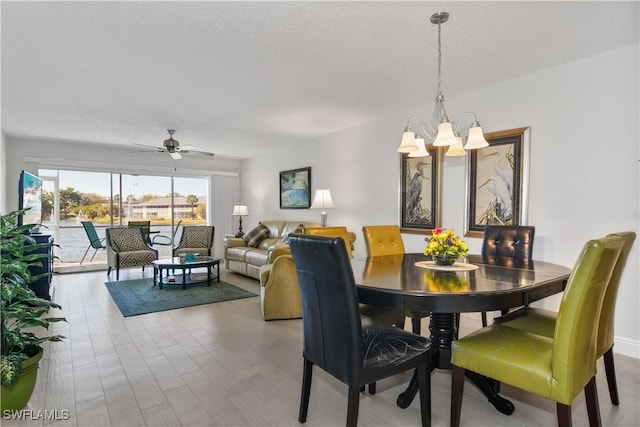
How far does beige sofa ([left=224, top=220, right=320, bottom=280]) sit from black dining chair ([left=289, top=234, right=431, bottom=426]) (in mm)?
3557

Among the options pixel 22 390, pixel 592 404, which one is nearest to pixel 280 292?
pixel 22 390

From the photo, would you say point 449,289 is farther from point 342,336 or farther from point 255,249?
point 255,249

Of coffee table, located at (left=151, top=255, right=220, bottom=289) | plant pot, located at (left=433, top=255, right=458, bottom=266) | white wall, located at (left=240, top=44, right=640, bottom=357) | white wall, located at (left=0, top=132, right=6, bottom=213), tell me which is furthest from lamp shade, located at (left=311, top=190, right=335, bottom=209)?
white wall, located at (left=0, top=132, right=6, bottom=213)

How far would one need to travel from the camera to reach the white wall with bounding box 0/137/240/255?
19.6ft

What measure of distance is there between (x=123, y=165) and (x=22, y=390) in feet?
19.2

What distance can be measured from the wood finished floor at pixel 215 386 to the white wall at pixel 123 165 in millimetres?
4098

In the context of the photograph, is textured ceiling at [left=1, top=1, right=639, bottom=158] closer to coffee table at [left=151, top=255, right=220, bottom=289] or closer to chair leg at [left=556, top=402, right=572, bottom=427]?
coffee table at [left=151, top=255, right=220, bottom=289]

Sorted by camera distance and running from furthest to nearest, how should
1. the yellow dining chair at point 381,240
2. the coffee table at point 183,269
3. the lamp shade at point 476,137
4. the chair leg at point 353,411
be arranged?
1. the coffee table at point 183,269
2. the yellow dining chair at point 381,240
3. the lamp shade at point 476,137
4. the chair leg at point 353,411

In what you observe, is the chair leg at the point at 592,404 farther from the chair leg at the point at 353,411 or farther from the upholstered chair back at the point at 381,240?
the upholstered chair back at the point at 381,240

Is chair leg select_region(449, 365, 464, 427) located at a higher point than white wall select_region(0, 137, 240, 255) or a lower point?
lower

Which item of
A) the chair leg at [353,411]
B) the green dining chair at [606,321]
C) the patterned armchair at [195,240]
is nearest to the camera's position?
the chair leg at [353,411]

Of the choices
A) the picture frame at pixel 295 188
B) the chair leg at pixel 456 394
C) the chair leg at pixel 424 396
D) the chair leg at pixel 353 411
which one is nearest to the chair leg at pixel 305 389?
the chair leg at pixel 353 411

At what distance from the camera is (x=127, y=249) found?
19.7 ft

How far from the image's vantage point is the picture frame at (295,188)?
620 centimetres
